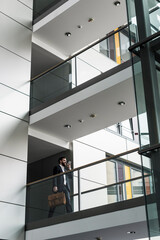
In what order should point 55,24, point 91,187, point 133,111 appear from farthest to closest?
→ point 55,24 → point 133,111 → point 91,187

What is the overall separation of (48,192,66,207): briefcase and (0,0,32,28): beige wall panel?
6255 millimetres

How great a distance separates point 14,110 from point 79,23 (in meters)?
3.83

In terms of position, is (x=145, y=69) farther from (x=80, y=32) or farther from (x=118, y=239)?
(x=80, y=32)

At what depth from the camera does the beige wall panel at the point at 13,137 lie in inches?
441

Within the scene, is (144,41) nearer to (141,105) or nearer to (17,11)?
(141,105)

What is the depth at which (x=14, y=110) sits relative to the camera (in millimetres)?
11859

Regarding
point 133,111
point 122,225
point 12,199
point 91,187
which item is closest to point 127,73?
point 133,111

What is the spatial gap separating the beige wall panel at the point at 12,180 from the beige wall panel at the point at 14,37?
370cm

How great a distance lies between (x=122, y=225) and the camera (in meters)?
8.73

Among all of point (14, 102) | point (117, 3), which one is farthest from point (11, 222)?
point (117, 3)

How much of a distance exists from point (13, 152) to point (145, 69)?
6676mm

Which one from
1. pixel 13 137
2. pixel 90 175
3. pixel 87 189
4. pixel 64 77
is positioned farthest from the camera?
pixel 64 77

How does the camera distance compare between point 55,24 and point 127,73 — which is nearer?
point 127,73

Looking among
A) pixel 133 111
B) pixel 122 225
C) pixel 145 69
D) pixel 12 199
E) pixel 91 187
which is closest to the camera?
pixel 145 69
